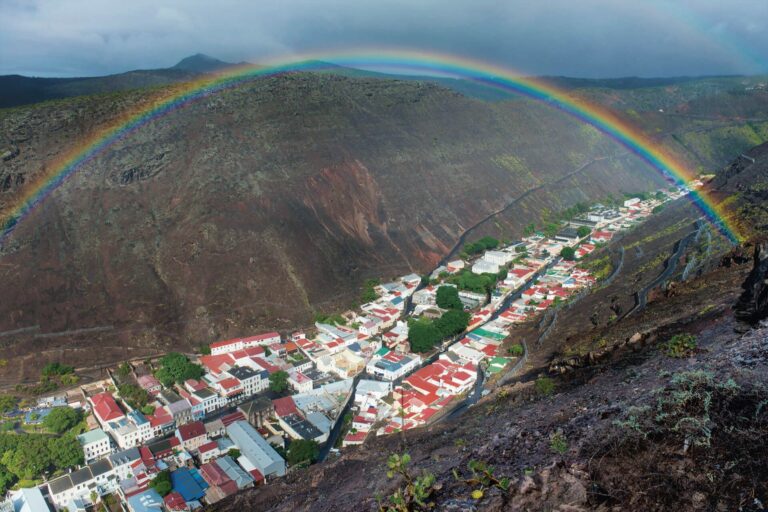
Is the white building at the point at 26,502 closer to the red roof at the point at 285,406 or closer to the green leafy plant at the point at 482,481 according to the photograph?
the red roof at the point at 285,406

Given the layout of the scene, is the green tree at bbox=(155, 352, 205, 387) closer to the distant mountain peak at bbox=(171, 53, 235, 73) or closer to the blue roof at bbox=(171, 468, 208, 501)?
the blue roof at bbox=(171, 468, 208, 501)

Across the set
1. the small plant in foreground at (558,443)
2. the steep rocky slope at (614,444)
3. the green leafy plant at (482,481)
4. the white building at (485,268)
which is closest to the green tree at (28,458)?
the steep rocky slope at (614,444)

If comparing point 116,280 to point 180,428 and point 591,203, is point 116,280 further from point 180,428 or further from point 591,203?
point 591,203

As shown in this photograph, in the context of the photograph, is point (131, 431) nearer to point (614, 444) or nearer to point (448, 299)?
point (448, 299)

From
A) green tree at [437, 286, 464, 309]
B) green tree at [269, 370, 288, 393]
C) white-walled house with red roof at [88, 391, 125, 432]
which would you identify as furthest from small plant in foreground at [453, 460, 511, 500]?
green tree at [437, 286, 464, 309]

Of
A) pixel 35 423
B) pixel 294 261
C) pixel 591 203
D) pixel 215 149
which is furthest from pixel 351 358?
pixel 591 203
